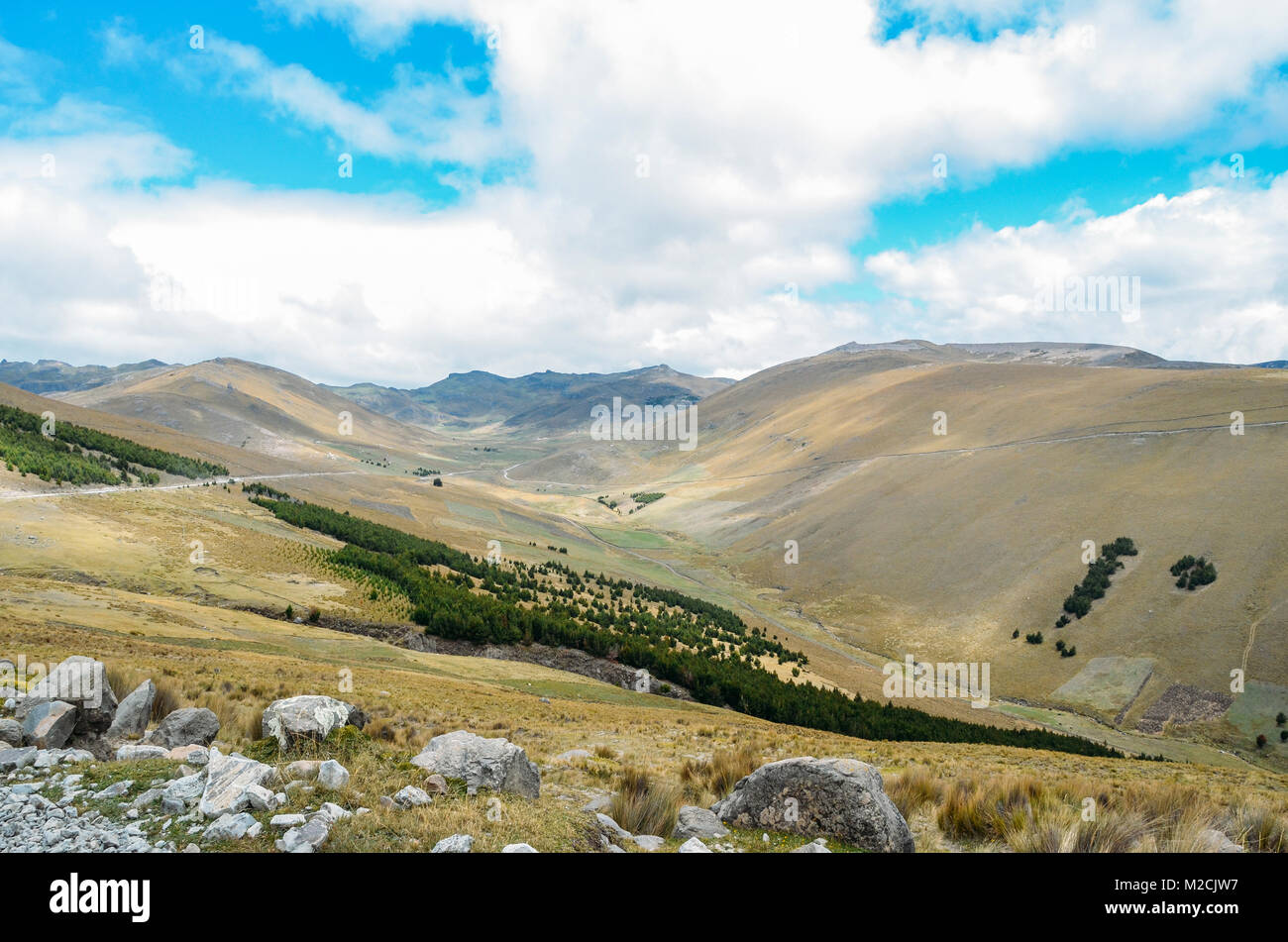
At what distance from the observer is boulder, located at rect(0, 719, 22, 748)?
7704mm

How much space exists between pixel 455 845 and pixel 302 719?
4333mm

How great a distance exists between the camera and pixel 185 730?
29.7 ft

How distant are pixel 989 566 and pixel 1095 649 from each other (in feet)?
53.8

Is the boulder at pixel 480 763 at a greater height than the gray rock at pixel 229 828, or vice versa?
the gray rock at pixel 229 828

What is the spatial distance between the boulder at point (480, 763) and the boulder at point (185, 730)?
3751mm

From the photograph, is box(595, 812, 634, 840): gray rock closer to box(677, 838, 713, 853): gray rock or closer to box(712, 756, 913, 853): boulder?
box(677, 838, 713, 853): gray rock

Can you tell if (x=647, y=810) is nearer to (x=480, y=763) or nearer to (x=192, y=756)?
(x=480, y=763)

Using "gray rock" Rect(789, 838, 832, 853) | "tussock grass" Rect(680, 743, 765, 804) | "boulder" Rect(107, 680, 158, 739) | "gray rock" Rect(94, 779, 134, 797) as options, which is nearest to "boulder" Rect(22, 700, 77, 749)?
"boulder" Rect(107, 680, 158, 739)

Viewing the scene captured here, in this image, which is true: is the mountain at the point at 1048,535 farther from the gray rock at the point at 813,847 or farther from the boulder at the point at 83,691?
the boulder at the point at 83,691

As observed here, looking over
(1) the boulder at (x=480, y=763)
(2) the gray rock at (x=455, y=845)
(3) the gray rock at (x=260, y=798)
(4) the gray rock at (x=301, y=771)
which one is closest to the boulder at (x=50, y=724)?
(4) the gray rock at (x=301, y=771)

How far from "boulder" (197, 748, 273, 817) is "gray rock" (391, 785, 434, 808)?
1340mm

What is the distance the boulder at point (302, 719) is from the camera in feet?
26.7

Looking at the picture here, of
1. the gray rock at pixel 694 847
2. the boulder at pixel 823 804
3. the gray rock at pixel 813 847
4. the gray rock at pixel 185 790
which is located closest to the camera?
the gray rock at pixel 185 790
